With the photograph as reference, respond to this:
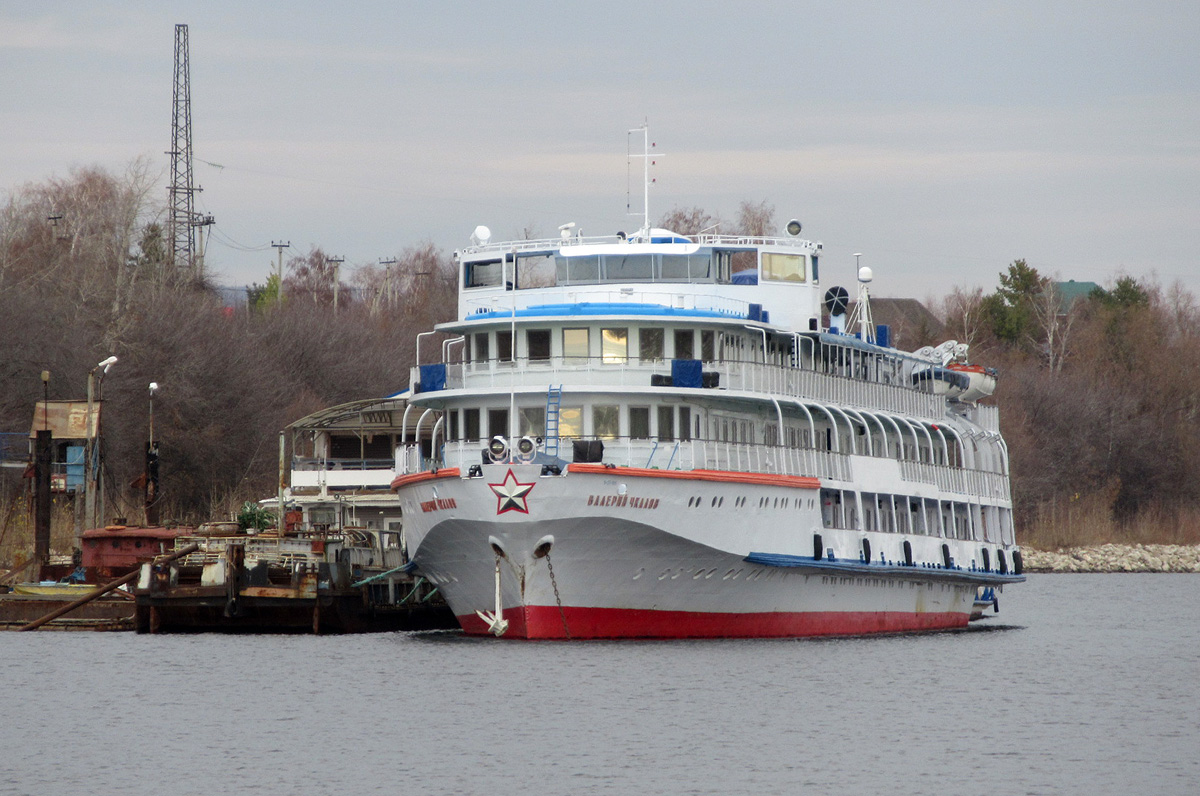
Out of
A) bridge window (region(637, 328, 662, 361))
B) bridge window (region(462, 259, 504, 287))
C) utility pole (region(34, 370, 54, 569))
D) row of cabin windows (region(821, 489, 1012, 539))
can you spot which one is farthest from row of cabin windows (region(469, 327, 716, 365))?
utility pole (region(34, 370, 54, 569))

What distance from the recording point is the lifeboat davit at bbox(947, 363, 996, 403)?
5741 cm

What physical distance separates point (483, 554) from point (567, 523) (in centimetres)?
255

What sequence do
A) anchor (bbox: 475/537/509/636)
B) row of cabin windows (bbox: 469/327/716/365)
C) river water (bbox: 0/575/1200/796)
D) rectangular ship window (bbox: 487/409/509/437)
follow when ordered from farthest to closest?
rectangular ship window (bbox: 487/409/509/437) < row of cabin windows (bbox: 469/327/716/365) < anchor (bbox: 475/537/509/636) < river water (bbox: 0/575/1200/796)

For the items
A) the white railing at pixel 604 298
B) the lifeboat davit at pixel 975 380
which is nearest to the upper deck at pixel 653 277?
the white railing at pixel 604 298

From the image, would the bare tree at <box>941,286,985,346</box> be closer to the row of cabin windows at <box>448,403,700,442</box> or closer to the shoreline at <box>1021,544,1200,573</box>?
the shoreline at <box>1021,544,1200,573</box>

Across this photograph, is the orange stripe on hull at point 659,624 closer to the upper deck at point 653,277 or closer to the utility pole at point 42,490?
the upper deck at point 653,277

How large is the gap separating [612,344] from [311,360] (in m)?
49.6

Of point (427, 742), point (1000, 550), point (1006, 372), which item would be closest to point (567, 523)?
point (427, 742)

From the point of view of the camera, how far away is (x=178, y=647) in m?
44.8

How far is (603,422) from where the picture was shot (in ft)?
137

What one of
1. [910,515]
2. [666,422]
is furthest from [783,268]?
[910,515]

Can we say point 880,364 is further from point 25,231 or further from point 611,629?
point 25,231

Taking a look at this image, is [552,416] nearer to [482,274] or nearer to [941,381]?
[482,274]

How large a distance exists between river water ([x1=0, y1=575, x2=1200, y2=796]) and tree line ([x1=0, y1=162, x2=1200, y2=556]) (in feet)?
72.9
